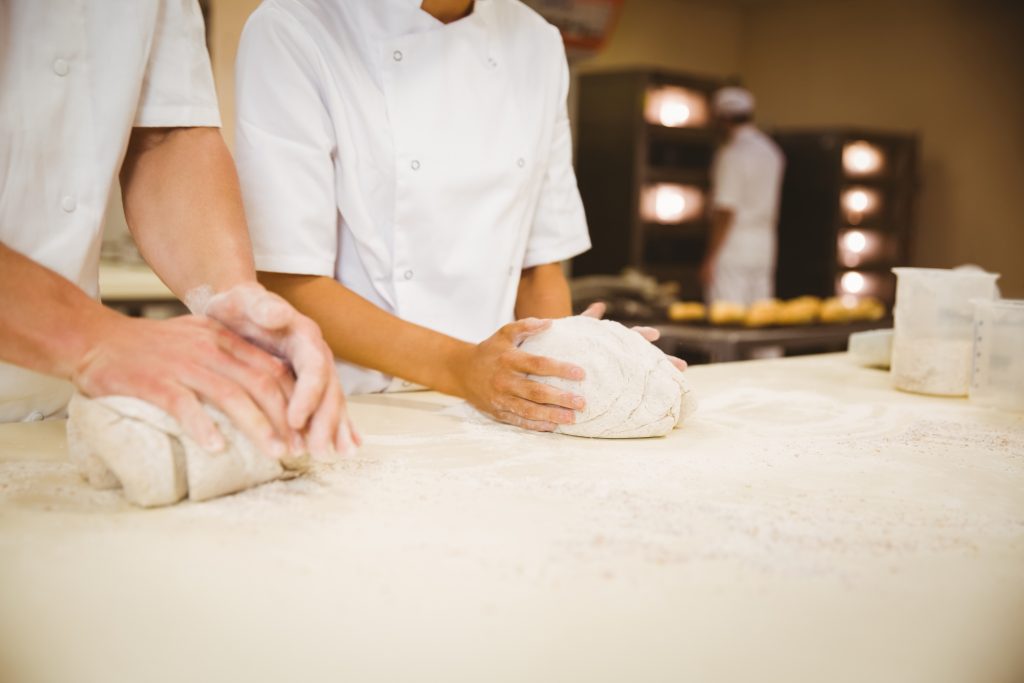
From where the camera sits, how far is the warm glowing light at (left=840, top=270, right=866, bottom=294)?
695 cm

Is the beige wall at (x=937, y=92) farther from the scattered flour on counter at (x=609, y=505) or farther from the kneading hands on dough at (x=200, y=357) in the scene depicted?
the kneading hands on dough at (x=200, y=357)

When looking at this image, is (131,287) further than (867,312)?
No

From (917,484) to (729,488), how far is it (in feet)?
0.68

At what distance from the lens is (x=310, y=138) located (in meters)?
1.36

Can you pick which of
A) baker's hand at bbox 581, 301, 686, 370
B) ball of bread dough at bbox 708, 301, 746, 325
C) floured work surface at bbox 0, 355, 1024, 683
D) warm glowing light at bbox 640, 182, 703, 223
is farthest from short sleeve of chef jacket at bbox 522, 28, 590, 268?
warm glowing light at bbox 640, 182, 703, 223

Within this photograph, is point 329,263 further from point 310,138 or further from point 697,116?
point 697,116

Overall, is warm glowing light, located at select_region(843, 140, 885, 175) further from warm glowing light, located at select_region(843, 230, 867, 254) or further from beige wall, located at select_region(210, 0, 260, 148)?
beige wall, located at select_region(210, 0, 260, 148)

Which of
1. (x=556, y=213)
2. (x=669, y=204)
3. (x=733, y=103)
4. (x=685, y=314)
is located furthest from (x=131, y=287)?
(x=733, y=103)

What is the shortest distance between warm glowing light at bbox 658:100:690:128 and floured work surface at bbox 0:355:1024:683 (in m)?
5.41

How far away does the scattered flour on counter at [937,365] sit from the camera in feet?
4.69

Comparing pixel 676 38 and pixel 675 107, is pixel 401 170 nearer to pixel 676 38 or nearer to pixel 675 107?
pixel 675 107

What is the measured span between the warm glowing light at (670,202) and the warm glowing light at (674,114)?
16.5 inches

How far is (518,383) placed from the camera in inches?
43.8

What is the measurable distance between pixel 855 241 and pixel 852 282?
323 millimetres
